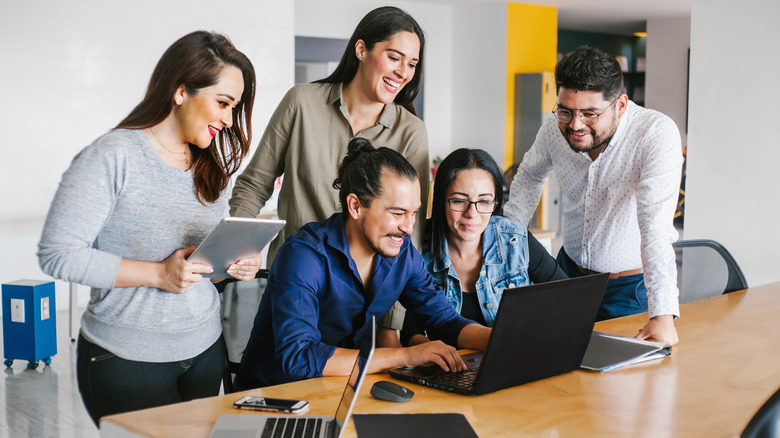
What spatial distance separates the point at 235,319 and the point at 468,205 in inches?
30.9

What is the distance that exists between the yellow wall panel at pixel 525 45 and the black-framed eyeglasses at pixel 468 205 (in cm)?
696

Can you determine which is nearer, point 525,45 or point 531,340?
point 531,340

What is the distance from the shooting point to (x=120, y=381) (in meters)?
1.64

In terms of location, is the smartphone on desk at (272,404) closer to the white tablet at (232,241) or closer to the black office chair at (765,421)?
the white tablet at (232,241)

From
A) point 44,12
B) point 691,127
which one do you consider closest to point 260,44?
point 44,12

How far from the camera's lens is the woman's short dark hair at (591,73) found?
2.18 m

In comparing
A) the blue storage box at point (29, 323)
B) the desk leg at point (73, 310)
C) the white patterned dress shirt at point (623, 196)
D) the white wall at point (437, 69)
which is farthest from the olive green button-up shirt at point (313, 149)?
the white wall at point (437, 69)

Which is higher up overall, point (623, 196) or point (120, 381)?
point (623, 196)

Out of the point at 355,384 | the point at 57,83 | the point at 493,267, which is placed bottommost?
the point at 355,384

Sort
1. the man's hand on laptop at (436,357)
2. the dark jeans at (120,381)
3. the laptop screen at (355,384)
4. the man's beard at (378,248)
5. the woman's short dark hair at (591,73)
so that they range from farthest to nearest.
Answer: the woman's short dark hair at (591,73) → the man's beard at (378,248) → the man's hand on laptop at (436,357) → the dark jeans at (120,381) → the laptop screen at (355,384)

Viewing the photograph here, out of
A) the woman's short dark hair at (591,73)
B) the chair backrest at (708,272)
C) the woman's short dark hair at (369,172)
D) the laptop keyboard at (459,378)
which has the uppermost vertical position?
the woman's short dark hair at (591,73)

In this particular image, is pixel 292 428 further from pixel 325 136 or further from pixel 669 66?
pixel 669 66

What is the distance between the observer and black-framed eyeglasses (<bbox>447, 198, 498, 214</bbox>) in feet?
7.55

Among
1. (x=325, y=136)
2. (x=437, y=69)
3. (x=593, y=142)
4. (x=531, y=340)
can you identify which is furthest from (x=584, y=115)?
(x=437, y=69)
